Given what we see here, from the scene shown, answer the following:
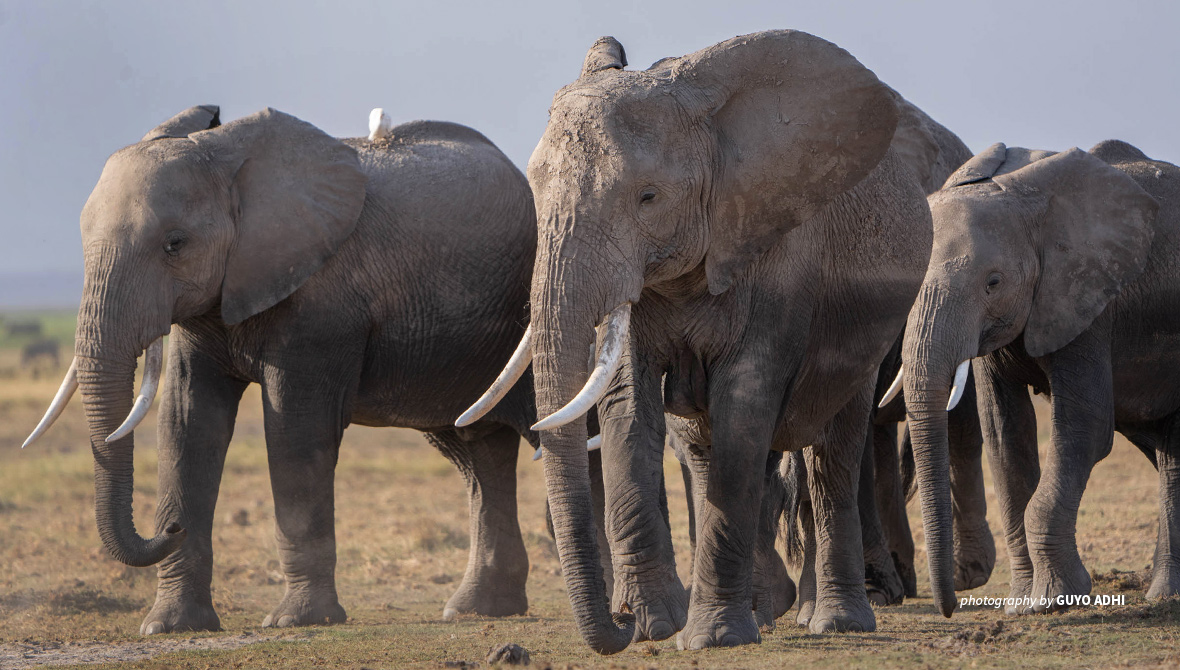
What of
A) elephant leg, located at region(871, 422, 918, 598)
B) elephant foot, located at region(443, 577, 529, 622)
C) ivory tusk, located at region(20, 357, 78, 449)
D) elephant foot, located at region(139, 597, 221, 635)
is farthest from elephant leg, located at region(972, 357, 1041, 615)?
ivory tusk, located at region(20, 357, 78, 449)

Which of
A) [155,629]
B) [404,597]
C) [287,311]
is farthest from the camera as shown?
[404,597]

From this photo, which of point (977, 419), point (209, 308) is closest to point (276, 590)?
point (209, 308)

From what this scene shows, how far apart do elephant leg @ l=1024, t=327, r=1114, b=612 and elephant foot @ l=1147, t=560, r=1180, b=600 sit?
1.92ft

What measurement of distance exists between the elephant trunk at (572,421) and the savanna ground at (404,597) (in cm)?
39

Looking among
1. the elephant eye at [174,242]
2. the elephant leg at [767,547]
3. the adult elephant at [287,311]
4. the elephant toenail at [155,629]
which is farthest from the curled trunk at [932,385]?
the elephant toenail at [155,629]

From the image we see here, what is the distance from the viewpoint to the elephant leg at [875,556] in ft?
28.5

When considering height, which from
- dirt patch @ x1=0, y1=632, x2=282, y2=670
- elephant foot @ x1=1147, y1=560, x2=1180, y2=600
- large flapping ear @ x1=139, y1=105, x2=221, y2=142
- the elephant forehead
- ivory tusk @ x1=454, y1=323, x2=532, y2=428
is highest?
large flapping ear @ x1=139, y1=105, x2=221, y2=142

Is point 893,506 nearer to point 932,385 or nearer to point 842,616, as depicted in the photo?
point 932,385

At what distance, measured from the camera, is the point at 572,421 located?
5457 mm

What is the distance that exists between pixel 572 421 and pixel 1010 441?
3890 mm

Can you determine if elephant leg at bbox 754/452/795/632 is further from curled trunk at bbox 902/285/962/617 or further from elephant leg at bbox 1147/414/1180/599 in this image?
elephant leg at bbox 1147/414/1180/599

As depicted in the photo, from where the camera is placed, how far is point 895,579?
884 cm

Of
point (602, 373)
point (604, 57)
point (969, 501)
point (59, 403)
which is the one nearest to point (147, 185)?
point (59, 403)

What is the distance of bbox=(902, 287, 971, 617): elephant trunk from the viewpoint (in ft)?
23.9
